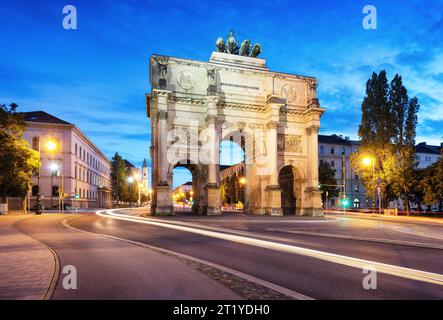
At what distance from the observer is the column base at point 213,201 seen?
121 feet

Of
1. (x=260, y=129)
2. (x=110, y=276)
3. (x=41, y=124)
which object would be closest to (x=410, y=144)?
(x=260, y=129)

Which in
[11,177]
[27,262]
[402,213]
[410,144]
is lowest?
[402,213]

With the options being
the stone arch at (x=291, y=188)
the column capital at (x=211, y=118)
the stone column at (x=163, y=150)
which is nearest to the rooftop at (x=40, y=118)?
the stone column at (x=163, y=150)

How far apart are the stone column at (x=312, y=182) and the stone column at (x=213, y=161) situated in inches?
449

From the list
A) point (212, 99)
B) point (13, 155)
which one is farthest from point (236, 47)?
point (13, 155)

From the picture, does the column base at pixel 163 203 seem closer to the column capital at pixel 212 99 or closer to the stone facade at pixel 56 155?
the column capital at pixel 212 99

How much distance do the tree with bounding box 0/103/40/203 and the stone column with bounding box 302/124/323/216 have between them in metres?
33.1

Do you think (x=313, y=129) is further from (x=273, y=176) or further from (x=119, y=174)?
(x=119, y=174)

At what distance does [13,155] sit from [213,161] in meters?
21.8

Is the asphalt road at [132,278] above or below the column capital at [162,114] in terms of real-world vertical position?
below

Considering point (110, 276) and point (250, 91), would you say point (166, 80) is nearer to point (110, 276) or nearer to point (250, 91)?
point (250, 91)

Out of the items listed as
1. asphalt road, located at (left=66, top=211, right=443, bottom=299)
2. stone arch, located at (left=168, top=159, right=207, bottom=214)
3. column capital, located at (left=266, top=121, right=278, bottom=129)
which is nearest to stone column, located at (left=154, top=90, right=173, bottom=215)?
stone arch, located at (left=168, top=159, right=207, bottom=214)

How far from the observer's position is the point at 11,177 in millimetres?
38781

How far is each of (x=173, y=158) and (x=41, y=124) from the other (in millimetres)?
37605
